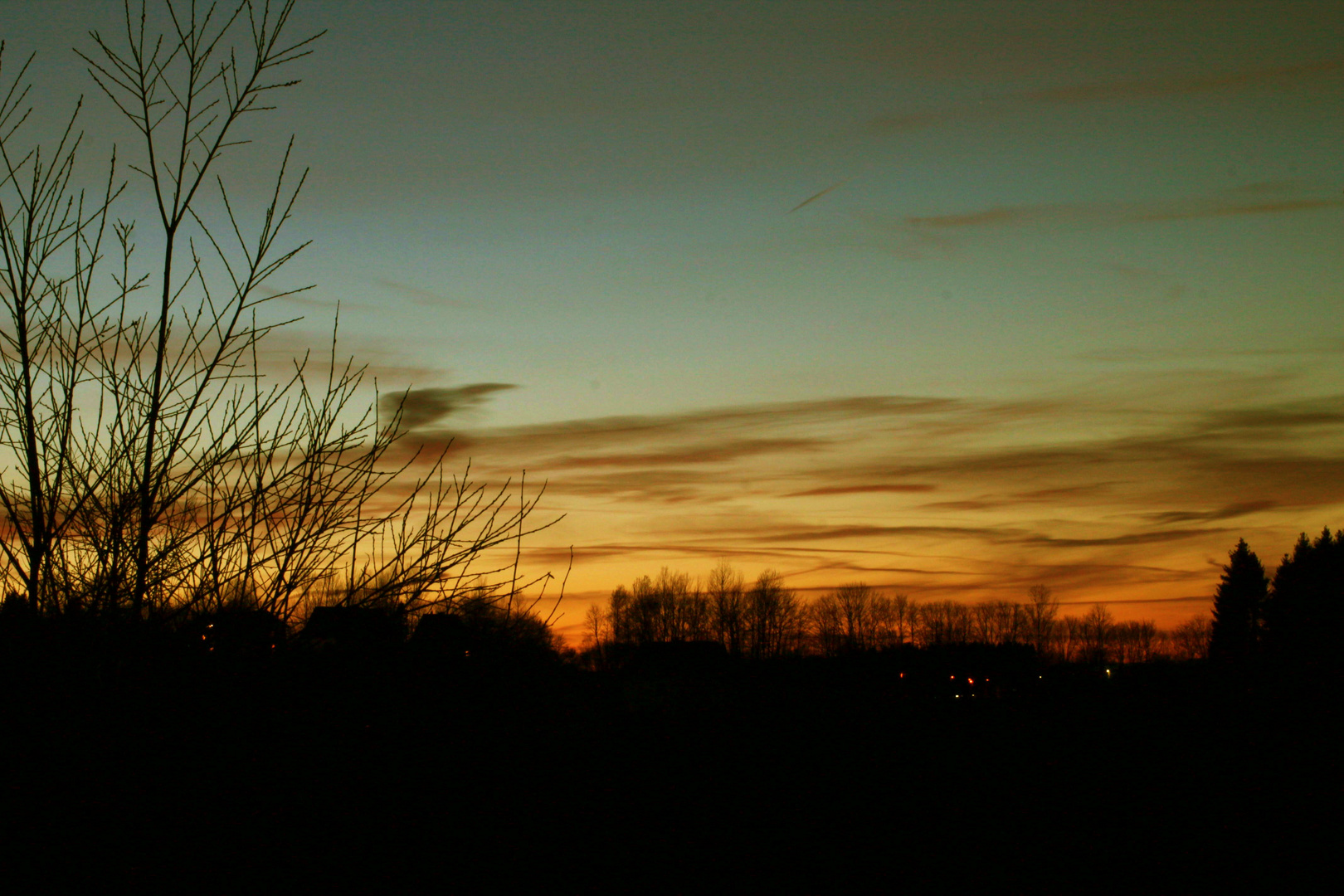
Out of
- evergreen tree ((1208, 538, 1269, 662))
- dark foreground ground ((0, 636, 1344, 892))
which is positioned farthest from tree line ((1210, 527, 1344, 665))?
dark foreground ground ((0, 636, 1344, 892))

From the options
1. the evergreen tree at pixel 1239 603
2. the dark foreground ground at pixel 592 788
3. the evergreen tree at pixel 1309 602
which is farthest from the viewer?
the evergreen tree at pixel 1239 603

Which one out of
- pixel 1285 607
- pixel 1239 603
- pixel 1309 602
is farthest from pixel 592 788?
pixel 1239 603

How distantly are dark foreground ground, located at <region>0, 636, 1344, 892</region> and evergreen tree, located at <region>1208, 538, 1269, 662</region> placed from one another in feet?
223

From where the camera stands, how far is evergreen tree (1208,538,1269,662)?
96.7 meters

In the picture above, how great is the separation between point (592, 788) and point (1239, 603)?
104 meters

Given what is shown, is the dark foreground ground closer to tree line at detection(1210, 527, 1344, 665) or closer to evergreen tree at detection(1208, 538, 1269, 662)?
tree line at detection(1210, 527, 1344, 665)

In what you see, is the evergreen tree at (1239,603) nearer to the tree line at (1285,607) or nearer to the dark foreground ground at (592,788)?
the tree line at (1285,607)

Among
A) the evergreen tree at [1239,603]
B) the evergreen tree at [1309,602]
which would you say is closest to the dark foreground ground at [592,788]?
the evergreen tree at [1309,602]

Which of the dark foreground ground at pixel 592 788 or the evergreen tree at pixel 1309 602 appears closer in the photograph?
the dark foreground ground at pixel 592 788

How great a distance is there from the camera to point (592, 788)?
49.0 feet

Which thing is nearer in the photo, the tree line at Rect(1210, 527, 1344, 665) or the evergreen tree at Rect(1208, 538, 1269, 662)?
the tree line at Rect(1210, 527, 1344, 665)

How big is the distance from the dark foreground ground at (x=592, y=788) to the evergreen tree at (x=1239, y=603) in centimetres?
6811

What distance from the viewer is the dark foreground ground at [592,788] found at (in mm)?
3531

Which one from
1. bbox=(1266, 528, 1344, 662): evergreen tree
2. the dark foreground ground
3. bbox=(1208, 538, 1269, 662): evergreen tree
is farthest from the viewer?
bbox=(1208, 538, 1269, 662): evergreen tree
